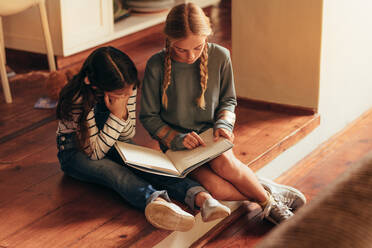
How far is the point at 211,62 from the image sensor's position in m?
1.76

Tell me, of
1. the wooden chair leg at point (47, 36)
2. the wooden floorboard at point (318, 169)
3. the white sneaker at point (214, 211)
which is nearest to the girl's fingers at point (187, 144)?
the white sneaker at point (214, 211)

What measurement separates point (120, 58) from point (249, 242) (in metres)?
0.72

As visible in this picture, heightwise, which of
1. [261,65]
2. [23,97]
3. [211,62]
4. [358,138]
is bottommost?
[358,138]

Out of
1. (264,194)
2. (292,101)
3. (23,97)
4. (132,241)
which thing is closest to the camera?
(132,241)

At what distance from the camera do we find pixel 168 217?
1.54m

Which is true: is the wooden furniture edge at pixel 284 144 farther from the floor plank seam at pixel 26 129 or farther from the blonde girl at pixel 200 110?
the floor plank seam at pixel 26 129

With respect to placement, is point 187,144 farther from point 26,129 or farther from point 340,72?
point 340,72

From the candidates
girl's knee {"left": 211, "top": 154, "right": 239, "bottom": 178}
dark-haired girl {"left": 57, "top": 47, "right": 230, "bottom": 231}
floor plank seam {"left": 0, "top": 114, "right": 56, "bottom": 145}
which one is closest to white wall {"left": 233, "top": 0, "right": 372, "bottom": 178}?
girl's knee {"left": 211, "top": 154, "right": 239, "bottom": 178}

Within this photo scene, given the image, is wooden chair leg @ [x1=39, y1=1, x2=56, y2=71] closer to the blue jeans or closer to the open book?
the blue jeans

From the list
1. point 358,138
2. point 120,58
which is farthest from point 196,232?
point 358,138

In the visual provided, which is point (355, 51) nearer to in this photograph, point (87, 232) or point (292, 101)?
point (292, 101)

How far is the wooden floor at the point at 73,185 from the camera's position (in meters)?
1.59

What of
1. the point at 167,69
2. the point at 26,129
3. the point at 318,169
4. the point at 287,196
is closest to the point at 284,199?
the point at 287,196

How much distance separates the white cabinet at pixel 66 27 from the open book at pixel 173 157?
1.59 metres
